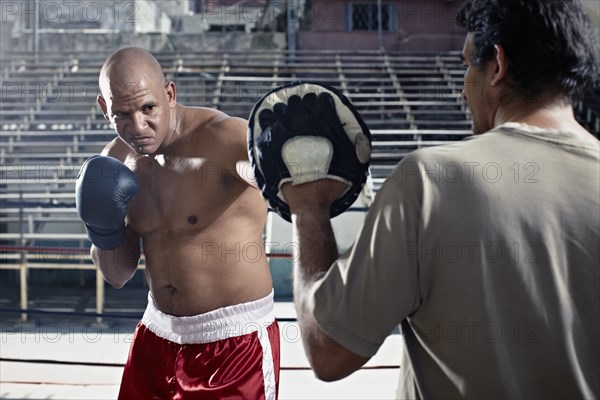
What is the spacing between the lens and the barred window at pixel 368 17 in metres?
9.24

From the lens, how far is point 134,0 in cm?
993

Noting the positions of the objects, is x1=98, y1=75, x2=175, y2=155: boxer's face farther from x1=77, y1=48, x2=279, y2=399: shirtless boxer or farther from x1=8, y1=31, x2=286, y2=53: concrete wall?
x1=8, y1=31, x2=286, y2=53: concrete wall

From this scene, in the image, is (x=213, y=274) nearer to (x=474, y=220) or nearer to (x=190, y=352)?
(x=190, y=352)

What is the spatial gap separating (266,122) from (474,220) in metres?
0.31

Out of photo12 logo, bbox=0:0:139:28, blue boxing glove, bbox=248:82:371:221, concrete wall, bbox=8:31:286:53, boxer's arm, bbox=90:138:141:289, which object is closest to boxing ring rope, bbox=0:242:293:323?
boxer's arm, bbox=90:138:141:289

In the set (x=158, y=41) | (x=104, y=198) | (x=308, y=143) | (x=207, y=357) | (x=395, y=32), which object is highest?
(x=395, y=32)

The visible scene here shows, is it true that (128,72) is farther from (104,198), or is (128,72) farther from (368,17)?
(368,17)

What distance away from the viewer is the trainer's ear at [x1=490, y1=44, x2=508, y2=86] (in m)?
0.70

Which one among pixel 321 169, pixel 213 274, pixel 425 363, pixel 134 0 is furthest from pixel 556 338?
pixel 134 0

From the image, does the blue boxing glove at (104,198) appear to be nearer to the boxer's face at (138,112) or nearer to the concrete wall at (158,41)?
the boxer's face at (138,112)

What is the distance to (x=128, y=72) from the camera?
1.45 meters

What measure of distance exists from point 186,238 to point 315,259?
79cm

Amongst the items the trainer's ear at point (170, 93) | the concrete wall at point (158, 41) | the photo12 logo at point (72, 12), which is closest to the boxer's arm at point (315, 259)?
the trainer's ear at point (170, 93)

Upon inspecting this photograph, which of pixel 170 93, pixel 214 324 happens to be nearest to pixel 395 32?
pixel 170 93
